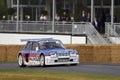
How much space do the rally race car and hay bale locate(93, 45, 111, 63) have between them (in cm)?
526

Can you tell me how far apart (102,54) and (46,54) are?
6749mm

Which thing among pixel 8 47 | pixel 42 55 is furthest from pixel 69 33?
pixel 42 55

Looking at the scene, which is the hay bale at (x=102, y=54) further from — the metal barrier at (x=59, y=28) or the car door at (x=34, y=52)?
the metal barrier at (x=59, y=28)

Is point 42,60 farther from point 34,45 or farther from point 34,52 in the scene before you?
point 34,45

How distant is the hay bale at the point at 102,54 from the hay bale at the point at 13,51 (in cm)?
613

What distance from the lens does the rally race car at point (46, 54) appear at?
97.8ft

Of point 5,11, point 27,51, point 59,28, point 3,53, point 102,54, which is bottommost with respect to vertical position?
point 3,53

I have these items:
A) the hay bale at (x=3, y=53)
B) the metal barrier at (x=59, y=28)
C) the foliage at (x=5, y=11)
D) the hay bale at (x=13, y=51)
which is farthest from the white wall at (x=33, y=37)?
the hay bale at (x=3, y=53)

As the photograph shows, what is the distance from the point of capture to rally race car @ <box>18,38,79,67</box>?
29812mm

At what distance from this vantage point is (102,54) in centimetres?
3578

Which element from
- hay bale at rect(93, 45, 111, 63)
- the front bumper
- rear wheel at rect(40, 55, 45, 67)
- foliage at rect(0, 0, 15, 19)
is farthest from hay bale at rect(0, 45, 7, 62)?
foliage at rect(0, 0, 15, 19)

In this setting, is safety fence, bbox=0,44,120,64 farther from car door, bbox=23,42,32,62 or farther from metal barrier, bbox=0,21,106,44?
metal barrier, bbox=0,21,106,44

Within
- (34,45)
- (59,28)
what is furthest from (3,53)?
(59,28)

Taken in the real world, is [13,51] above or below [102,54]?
below
